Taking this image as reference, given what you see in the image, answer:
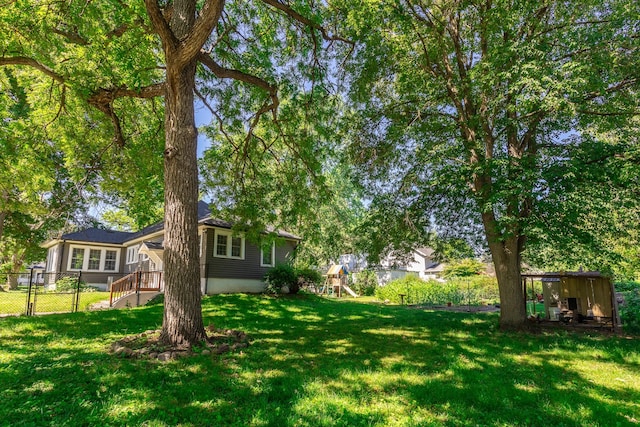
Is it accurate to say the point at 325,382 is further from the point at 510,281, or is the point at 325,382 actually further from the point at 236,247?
the point at 236,247

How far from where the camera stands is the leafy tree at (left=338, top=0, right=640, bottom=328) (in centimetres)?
656

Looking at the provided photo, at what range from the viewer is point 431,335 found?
8.14 meters

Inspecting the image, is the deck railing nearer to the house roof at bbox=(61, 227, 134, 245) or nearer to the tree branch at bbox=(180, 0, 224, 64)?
the house roof at bbox=(61, 227, 134, 245)

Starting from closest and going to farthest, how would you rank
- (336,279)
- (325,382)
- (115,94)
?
(325,382)
(115,94)
(336,279)

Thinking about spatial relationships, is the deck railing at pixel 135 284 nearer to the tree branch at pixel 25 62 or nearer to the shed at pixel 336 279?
the tree branch at pixel 25 62

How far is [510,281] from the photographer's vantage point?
8.76m

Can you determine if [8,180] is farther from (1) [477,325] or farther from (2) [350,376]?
(1) [477,325]

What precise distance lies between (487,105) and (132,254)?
2216cm

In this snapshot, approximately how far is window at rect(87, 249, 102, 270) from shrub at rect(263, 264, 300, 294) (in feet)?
42.6

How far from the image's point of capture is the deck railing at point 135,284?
14.1 m

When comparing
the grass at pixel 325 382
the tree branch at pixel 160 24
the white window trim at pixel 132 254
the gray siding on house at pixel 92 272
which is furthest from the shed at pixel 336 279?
the tree branch at pixel 160 24

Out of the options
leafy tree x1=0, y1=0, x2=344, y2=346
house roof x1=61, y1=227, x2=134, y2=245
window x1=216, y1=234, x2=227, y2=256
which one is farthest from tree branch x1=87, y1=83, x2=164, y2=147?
house roof x1=61, y1=227, x2=134, y2=245

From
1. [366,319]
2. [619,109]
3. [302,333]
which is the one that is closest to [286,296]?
[366,319]

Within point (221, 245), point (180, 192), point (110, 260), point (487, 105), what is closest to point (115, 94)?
point (180, 192)
